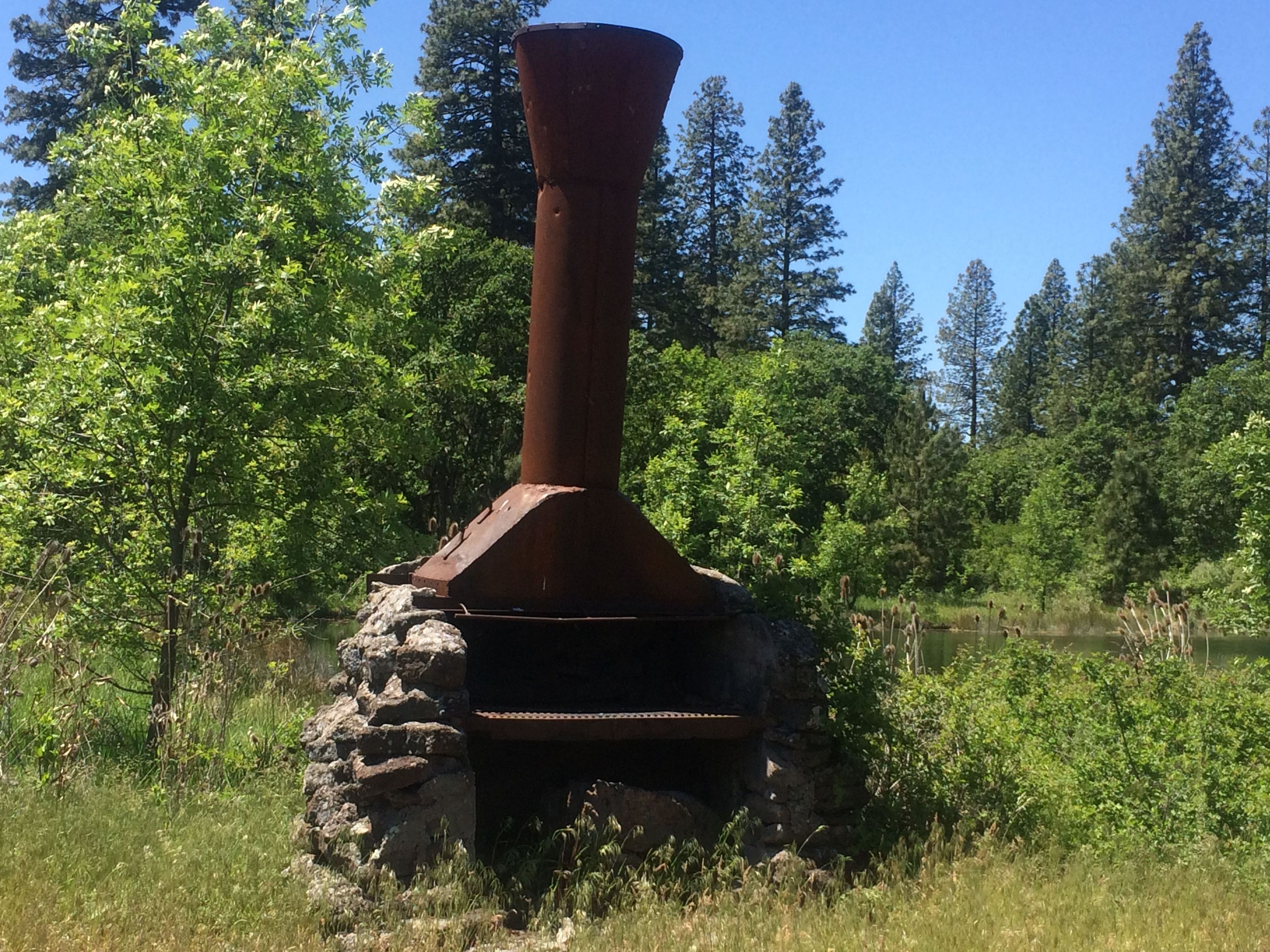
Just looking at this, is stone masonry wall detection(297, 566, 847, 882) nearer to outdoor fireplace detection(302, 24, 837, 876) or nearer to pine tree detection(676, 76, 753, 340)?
outdoor fireplace detection(302, 24, 837, 876)

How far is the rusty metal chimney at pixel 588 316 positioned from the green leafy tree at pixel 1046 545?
94.4 feet

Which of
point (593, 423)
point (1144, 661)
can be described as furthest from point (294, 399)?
point (1144, 661)

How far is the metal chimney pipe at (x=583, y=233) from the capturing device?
5684 mm

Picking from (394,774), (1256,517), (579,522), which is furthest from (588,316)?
(1256,517)

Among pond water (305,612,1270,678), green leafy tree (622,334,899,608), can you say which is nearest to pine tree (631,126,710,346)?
green leafy tree (622,334,899,608)

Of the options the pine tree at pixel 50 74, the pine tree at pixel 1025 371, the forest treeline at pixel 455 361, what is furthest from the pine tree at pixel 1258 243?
the pine tree at pixel 50 74

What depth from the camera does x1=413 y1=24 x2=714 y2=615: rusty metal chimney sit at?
562 centimetres

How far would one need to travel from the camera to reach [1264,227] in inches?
1547

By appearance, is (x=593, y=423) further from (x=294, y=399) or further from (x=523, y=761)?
(x=294, y=399)

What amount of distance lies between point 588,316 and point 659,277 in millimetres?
28307

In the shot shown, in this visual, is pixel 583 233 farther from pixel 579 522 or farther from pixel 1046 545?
pixel 1046 545

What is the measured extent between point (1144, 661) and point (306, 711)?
5652mm

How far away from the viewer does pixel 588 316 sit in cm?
573

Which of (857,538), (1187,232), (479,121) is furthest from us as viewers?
(1187,232)
